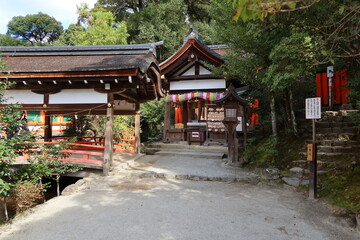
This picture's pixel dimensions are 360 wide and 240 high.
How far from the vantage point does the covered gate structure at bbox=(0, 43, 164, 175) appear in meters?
7.55

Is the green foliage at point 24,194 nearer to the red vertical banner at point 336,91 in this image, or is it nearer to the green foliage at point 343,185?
the green foliage at point 343,185

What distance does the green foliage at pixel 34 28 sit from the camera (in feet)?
125

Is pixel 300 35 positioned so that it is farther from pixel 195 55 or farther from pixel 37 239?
pixel 195 55

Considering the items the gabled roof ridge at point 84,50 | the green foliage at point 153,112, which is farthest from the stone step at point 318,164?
the green foliage at point 153,112

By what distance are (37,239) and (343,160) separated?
800 centimetres

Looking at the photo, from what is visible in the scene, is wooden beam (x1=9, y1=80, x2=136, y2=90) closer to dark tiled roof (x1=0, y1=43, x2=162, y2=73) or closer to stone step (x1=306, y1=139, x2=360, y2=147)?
dark tiled roof (x1=0, y1=43, x2=162, y2=73)

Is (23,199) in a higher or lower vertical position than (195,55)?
lower

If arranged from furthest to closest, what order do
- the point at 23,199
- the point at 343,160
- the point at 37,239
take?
the point at 343,160
the point at 23,199
the point at 37,239

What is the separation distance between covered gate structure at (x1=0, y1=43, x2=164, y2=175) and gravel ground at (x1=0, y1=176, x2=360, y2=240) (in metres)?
2.77

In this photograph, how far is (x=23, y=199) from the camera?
16.7 feet

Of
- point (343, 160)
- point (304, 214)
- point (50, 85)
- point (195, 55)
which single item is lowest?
point (304, 214)

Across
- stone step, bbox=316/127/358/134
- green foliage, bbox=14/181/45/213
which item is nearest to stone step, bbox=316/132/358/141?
stone step, bbox=316/127/358/134

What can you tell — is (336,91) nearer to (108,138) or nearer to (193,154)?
(193,154)

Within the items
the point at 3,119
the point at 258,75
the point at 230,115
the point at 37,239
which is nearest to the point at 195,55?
the point at 230,115
